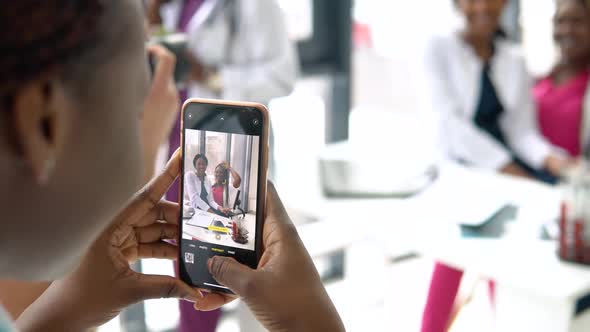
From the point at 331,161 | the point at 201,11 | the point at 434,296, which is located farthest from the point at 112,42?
the point at 201,11

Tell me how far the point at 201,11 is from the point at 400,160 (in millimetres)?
700

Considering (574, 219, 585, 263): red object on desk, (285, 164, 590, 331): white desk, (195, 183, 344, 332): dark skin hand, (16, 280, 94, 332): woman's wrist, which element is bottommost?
(285, 164, 590, 331): white desk

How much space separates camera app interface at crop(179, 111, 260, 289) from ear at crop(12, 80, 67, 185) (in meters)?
0.32

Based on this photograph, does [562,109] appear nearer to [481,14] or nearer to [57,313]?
[481,14]

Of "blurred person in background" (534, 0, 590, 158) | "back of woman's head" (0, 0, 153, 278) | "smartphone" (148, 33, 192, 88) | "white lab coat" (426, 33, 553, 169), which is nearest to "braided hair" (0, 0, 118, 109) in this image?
"back of woman's head" (0, 0, 153, 278)

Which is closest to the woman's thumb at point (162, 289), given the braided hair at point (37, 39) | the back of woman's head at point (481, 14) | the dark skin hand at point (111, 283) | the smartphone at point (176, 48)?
the dark skin hand at point (111, 283)

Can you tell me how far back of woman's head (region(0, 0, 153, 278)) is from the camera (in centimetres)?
34

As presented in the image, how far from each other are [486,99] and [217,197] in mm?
1714

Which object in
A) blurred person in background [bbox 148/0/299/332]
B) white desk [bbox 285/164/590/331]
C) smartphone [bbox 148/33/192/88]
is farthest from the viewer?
blurred person in background [bbox 148/0/299/332]

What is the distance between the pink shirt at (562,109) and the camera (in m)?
2.23

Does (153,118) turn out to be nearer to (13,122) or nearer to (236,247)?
(236,247)

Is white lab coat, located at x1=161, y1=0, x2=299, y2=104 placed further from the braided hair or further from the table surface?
the braided hair

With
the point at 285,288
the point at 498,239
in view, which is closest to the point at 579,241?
the point at 498,239

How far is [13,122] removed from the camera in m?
0.34
